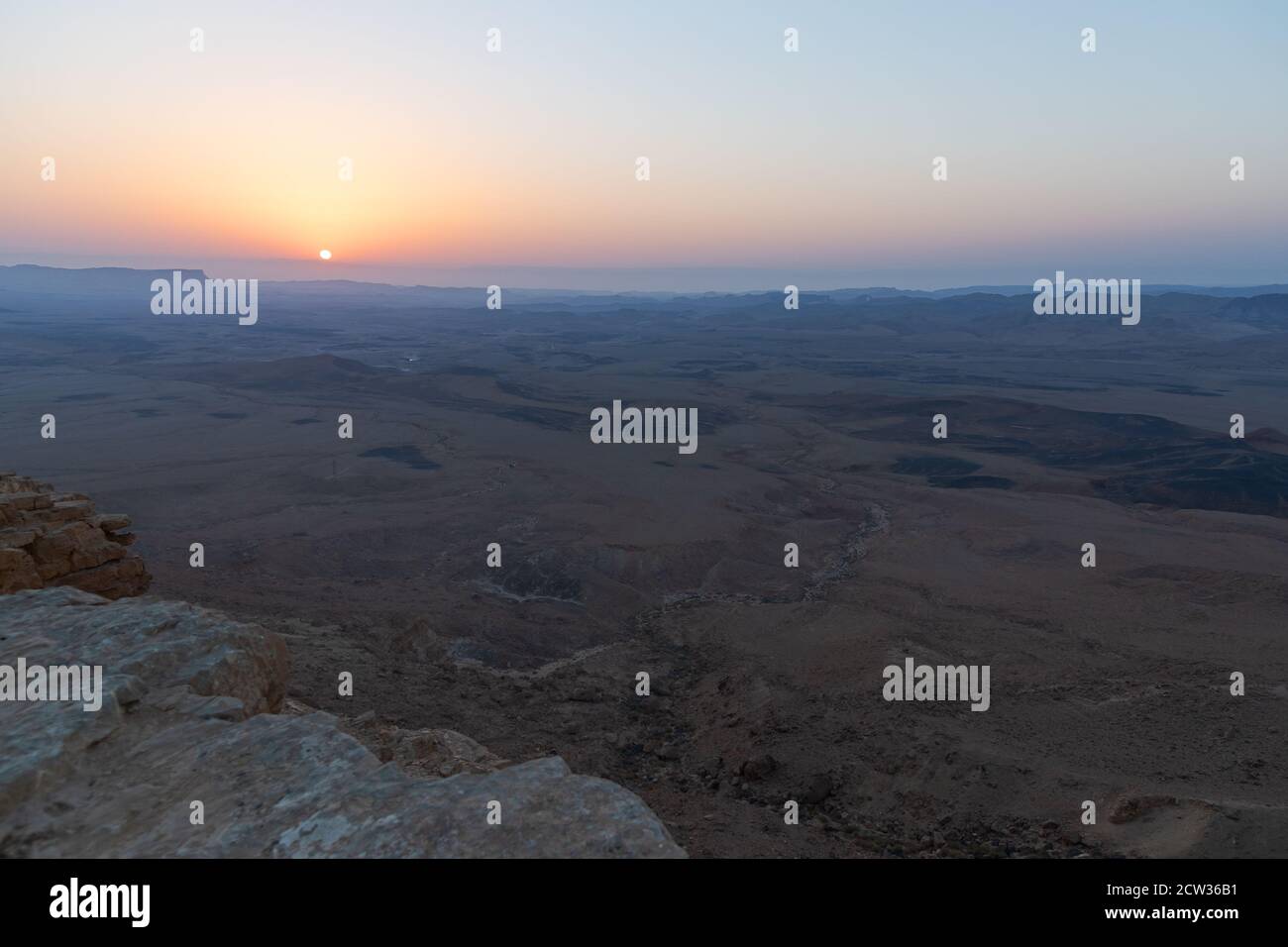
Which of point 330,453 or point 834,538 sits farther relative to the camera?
point 330,453

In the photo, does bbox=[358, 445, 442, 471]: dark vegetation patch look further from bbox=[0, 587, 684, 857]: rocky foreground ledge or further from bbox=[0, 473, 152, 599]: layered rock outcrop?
bbox=[0, 587, 684, 857]: rocky foreground ledge

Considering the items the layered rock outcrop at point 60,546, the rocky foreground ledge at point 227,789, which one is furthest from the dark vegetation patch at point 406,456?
the rocky foreground ledge at point 227,789

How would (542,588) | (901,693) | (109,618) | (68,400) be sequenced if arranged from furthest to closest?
(68,400) < (542,588) < (901,693) < (109,618)

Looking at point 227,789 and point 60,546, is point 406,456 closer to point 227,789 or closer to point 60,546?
point 60,546

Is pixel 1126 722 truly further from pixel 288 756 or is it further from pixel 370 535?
pixel 370 535

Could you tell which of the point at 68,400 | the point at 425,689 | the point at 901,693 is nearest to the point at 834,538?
the point at 901,693
